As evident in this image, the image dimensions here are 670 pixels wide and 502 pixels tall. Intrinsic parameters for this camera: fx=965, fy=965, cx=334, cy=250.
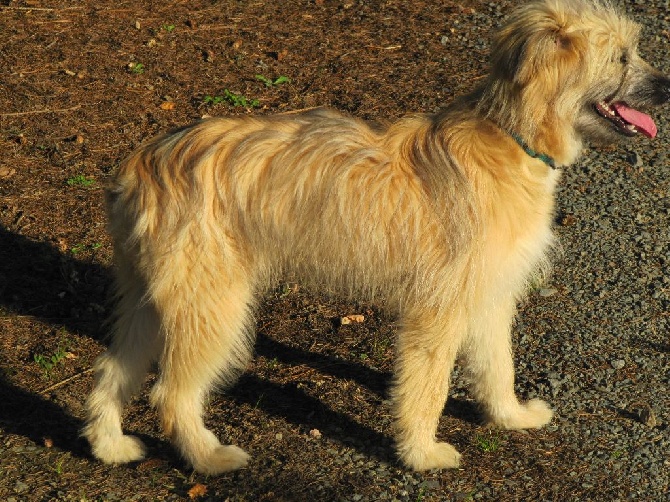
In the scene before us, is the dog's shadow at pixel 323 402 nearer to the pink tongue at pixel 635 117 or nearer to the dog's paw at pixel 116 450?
the dog's paw at pixel 116 450

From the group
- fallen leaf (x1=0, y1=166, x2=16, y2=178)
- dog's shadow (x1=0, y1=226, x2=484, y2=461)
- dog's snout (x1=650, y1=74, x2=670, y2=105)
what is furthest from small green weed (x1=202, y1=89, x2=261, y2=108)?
dog's snout (x1=650, y1=74, x2=670, y2=105)

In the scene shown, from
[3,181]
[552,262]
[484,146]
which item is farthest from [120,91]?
[484,146]

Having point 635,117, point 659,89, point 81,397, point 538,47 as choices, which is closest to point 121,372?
point 81,397

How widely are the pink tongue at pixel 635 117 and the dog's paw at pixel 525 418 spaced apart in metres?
1.57

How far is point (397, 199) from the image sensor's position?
4.31 metres

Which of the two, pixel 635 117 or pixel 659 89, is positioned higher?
pixel 659 89

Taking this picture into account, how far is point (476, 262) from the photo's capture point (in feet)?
→ 14.1

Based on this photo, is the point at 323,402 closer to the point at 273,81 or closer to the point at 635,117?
the point at 635,117

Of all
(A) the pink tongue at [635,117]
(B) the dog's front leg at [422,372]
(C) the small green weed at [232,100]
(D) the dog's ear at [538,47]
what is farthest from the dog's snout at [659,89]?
(C) the small green weed at [232,100]

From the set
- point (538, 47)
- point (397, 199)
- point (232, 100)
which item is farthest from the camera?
point (232, 100)

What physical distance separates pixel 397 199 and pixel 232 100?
3.72 meters

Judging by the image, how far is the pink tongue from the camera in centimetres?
438

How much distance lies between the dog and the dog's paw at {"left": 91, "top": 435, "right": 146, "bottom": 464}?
0.40 meters

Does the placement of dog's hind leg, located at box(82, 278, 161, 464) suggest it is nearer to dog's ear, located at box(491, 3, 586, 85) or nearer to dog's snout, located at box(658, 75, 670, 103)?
dog's ear, located at box(491, 3, 586, 85)
